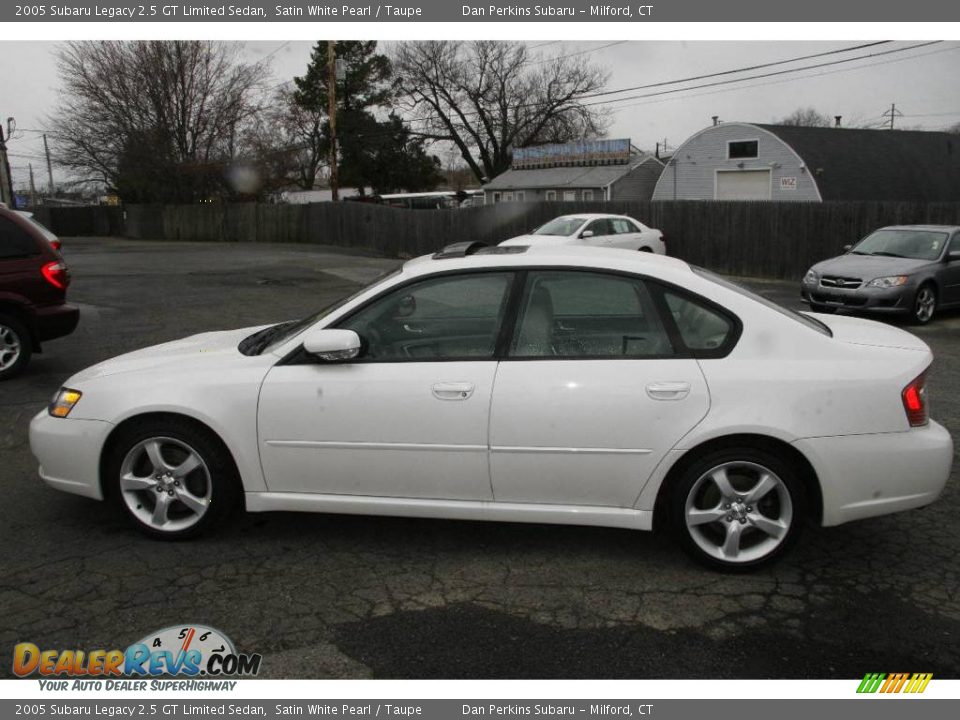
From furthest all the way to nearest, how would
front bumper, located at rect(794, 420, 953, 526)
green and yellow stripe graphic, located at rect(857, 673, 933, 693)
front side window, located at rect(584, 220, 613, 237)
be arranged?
1. front side window, located at rect(584, 220, 613, 237)
2. front bumper, located at rect(794, 420, 953, 526)
3. green and yellow stripe graphic, located at rect(857, 673, 933, 693)

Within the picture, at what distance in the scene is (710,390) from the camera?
3762 millimetres

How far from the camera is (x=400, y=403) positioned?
12.9 feet

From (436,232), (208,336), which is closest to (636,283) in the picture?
(208,336)

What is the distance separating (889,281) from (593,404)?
1000 centimetres

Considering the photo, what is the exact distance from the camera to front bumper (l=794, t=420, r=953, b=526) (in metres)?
3.75

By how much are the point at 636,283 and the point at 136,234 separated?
47.2 m

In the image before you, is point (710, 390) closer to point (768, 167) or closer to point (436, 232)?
point (436, 232)

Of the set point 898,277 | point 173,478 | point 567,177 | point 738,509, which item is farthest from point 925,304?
point 567,177

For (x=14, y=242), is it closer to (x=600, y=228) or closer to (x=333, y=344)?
(x=333, y=344)

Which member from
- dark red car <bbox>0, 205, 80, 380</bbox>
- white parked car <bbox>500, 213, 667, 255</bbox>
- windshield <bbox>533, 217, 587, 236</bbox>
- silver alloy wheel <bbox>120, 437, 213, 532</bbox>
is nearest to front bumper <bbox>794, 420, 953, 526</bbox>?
silver alloy wheel <bbox>120, 437, 213, 532</bbox>

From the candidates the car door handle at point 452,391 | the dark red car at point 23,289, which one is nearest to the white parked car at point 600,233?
the dark red car at point 23,289

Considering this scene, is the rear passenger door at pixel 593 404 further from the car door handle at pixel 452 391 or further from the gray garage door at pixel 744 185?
the gray garage door at pixel 744 185

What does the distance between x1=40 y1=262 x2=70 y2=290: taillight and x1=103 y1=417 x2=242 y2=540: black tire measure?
470cm

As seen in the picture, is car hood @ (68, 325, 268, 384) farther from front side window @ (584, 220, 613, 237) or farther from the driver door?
front side window @ (584, 220, 613, 237)
